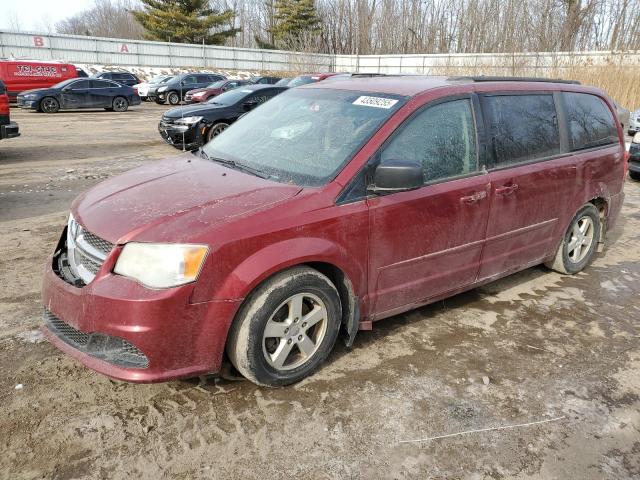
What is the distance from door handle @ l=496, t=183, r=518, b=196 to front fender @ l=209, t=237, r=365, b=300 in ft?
4.56

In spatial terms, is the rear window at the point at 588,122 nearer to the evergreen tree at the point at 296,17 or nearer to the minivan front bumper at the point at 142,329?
the minivan front bumper at the point at 142,329

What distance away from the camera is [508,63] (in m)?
20.6

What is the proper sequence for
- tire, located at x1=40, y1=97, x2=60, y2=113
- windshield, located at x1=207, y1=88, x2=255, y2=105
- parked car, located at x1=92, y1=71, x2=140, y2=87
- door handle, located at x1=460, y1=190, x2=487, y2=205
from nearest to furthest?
door handle, located at x1=460, y1=190, x2=487, y2=205
windshield, located at x1=207, y1=88, x2=255, y2=105
tire, located at x1=40, y1=97, x2=60, y2=113
parked car, located at x1=92, y1=71, x2=140, y2=87

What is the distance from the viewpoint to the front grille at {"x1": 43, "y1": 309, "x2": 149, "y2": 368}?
2.63 meters

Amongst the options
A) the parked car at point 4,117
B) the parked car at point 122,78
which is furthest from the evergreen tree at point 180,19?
the parked car at point 4,117

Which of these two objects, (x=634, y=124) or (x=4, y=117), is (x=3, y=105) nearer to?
(x=4, y=117)

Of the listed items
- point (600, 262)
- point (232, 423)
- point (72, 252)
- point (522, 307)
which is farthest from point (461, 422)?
point (600, 262)

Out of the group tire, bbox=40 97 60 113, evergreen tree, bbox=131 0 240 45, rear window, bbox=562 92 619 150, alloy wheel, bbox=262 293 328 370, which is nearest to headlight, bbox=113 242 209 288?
alloy wheel, bbox=262 293 328 370

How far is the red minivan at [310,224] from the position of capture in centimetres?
262

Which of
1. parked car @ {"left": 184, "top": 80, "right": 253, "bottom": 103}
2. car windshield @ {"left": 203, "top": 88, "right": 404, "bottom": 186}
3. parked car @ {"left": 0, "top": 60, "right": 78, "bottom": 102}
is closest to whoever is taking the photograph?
car windshield @ {"left": 203, "top": 88, "right": 404, "bottom": 186}

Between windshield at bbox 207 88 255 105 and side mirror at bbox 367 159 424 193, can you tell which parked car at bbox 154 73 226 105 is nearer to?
windshield at bbox 207 88 255 105

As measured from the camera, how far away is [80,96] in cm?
2131

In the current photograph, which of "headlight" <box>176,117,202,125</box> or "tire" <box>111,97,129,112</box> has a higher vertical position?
"headlight" <box>176,117,202,125</box>

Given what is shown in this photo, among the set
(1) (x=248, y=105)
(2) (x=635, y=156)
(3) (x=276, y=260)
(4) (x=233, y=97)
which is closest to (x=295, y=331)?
(3) (x=276, y=260)
